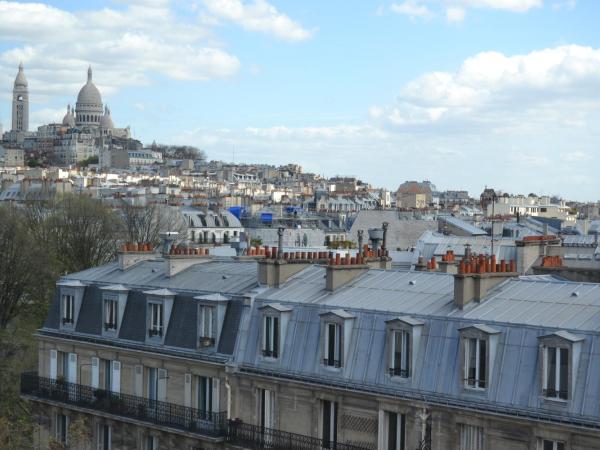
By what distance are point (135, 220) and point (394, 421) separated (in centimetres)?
5431

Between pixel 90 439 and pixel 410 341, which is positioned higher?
pixel 410 341

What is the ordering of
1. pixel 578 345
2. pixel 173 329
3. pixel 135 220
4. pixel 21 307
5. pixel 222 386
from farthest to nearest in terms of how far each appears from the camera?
pixel 135 220 < pixel 21 307 < pixel 173 329 < pixel 222 386 < pixel 578 345

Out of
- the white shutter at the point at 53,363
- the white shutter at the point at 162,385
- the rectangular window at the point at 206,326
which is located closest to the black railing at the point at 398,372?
the rectangular window at the point at 206,326

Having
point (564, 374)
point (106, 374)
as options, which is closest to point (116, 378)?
point (106, 374)

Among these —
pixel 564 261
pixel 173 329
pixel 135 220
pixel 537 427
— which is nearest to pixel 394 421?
pixel 537 427

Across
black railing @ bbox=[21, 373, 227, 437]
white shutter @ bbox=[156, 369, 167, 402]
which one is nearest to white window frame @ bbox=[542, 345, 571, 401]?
black railing @ bbox=[21, 373, 227, 437]

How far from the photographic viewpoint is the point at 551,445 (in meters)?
17.4

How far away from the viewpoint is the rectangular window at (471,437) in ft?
60.0

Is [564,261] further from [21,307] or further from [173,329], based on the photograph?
[21,307]

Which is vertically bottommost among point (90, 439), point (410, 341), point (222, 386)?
point (90, 439)

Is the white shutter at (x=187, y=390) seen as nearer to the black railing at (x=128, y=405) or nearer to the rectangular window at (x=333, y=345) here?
the black railing at (x=128, y=405)

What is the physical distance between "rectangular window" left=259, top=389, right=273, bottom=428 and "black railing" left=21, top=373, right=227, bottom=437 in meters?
0.76

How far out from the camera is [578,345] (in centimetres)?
1717

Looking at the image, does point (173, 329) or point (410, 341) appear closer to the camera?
point (410, 341)
